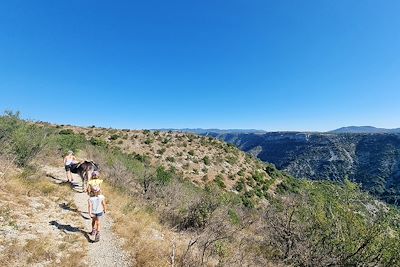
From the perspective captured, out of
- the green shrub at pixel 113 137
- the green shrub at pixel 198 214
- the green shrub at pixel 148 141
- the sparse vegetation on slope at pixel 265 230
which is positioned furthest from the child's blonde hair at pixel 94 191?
the green shrub at pixel 113 137

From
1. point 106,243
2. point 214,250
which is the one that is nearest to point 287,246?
point 214,250

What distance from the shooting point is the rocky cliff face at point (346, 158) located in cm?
7725

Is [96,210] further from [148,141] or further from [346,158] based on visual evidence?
[346,158]

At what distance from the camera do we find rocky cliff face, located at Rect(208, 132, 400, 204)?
77250mm

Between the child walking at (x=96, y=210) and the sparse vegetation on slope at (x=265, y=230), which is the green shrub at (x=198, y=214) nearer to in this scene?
the sparse vegetation on slope at (x=265, y=230)

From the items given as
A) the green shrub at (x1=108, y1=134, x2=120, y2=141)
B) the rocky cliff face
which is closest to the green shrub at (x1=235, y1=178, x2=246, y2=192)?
the green shrub at (x1=108, y1=134, x2=120, y2=141)

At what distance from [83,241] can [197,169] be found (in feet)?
95.8

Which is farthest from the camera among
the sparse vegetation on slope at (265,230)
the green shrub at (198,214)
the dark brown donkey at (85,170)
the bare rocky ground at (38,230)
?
the dark brown donkey at (85,170)

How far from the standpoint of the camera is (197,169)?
124 feet

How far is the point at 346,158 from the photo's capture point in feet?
293

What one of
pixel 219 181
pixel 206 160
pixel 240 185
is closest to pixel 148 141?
pixel 206 160

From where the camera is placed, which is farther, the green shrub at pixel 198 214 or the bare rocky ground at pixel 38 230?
the green shrub at pixel 198 214

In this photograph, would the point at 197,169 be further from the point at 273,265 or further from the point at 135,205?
the point at 273,265

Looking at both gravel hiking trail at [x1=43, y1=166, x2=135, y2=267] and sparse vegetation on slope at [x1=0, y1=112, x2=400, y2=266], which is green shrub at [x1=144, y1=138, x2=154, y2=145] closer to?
sparse vegetation on slope at [x1=0, y1=112, x2=400, y2=266]
